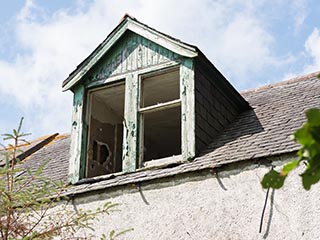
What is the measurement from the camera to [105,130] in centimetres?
902

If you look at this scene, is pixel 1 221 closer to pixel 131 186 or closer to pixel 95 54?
pixel 131 186

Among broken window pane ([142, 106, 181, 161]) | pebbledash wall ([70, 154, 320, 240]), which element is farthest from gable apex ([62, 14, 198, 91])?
pebbledash wall ([70, 154, 320, 240])

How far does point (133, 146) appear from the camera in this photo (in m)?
7.74

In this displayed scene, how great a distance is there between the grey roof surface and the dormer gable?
21 centimetres

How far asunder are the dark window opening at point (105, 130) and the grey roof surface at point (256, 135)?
53 centimetres

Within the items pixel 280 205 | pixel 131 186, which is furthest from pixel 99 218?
pixel 280 205

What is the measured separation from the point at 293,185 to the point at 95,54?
3.80 metres

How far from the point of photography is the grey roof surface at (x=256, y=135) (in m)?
6.81

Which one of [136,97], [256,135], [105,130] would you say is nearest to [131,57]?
[136,97]

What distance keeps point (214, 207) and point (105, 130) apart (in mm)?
3021

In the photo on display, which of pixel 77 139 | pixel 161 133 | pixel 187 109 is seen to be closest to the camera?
pixel 187 109

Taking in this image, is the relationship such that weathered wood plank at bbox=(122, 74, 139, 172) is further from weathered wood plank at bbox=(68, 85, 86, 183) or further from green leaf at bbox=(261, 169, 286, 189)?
green leaf at bbox=(261, 169, 286, 189)

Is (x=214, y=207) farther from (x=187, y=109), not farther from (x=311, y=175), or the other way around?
(x=311, y=175)

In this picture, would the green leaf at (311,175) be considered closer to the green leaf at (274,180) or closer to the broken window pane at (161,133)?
the green leaf at (274,180)
